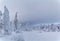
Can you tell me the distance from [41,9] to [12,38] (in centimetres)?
57

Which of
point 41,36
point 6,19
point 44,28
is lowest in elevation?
point 41,36

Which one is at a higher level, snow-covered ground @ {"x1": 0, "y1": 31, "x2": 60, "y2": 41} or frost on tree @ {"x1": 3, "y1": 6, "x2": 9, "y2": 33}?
frost on tree @ {"x1": 3, "y1": 6, "x2": 9, "y2": 33}

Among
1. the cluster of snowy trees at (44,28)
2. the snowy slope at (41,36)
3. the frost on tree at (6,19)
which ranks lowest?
the snowy slope at (41,36)

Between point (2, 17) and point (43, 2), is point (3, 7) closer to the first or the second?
point (2, 17)

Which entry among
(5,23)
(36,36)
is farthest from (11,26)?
(36,36)

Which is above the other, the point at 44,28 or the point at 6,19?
the point at 6,19

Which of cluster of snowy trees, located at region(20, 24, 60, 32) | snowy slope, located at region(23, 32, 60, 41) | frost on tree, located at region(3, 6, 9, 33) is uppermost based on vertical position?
frost on tree, located at region(3, 6, 9, 33)

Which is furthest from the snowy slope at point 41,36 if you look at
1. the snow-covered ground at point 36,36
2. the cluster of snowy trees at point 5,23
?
the cluster of snowy trees at point 5,23

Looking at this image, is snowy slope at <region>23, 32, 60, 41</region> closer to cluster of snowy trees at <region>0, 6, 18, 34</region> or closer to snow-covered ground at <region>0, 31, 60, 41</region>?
snow-covered ground at <region>0, 31, 60, 41</region>

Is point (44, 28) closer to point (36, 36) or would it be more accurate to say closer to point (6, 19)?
point (36, 36)

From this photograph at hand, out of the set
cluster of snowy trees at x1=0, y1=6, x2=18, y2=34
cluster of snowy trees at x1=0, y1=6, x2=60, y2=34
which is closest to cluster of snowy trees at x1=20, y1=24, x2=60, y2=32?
cluster of snowy trees at x1=0, y1=6, x2=60, y2=34

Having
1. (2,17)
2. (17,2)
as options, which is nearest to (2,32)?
(2,17)

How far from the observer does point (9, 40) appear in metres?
1.30

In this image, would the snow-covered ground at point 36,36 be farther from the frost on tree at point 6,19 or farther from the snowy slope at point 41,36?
the frost on tree at point 6,19
